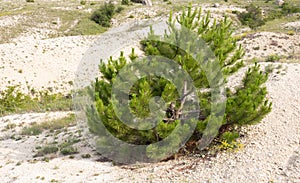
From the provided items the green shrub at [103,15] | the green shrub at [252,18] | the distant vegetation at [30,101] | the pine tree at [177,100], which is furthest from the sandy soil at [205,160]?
the green shrub at [103,15]

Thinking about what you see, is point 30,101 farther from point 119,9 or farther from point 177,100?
point 119,9

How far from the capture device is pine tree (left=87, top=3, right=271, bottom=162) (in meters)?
8.18

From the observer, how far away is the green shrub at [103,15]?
43503 mm

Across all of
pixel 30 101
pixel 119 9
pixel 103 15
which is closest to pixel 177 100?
pixel 30 101

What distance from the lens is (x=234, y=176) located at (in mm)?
8000

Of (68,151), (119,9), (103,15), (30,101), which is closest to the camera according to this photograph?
(68,151)

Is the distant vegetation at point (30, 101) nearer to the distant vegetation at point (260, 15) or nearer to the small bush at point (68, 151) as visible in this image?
the small bush at point (68, 151)

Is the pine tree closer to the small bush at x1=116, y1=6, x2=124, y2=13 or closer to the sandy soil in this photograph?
the sandy soil

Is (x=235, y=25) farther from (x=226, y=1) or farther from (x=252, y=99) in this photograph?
(x=252, y=99)

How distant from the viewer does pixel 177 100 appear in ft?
31.3

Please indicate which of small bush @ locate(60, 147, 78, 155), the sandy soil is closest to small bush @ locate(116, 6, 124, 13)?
the sandy soil

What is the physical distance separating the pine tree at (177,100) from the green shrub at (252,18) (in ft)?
100

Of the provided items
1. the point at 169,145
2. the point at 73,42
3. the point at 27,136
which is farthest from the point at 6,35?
the point at 169,145

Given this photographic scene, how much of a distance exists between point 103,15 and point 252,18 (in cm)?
2207
